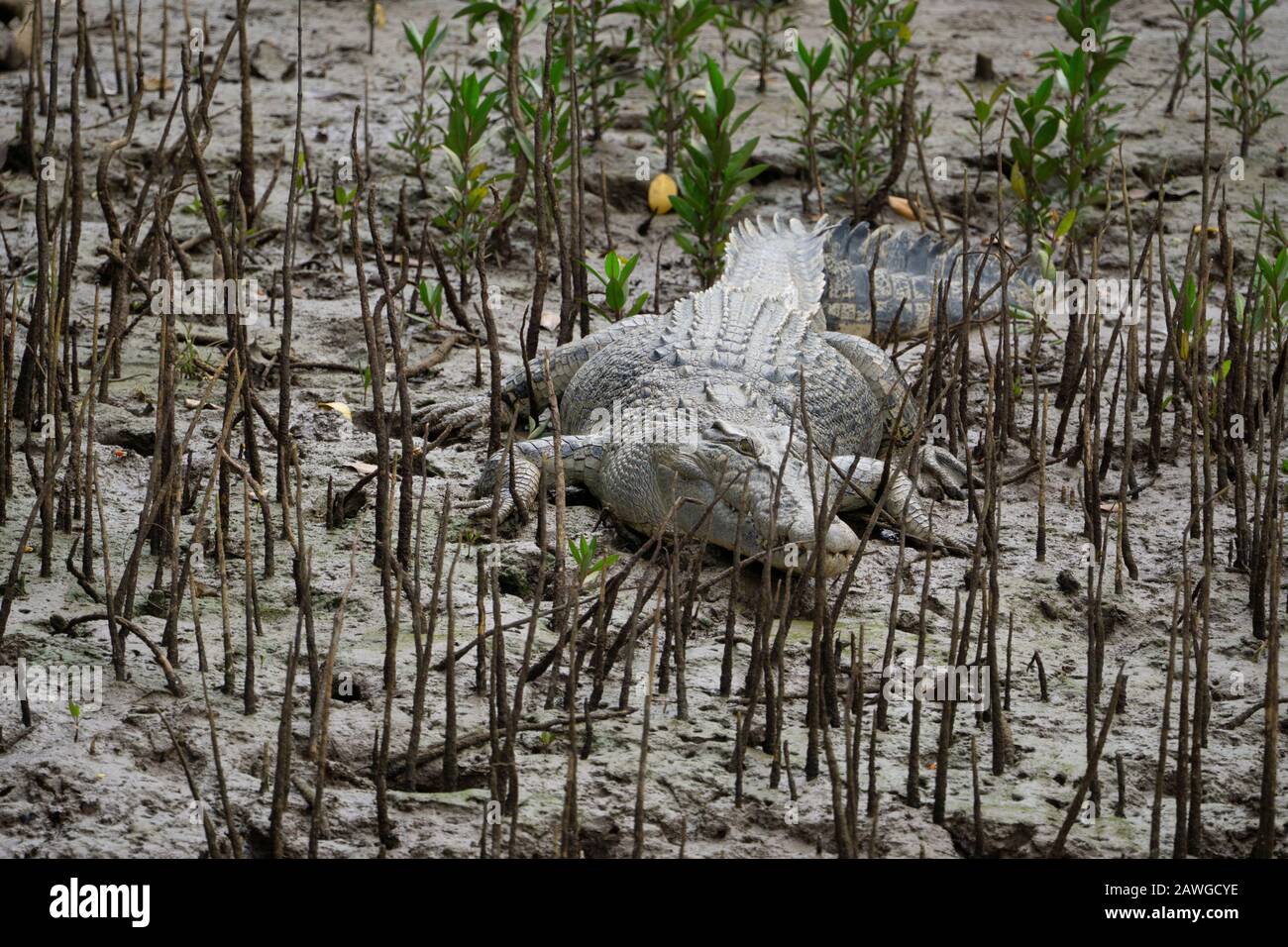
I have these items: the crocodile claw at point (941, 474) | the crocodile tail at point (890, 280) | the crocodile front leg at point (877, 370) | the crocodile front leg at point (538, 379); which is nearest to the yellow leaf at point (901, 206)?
the crocodile tail at point (890, 280)

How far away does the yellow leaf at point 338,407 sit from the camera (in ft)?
16.8

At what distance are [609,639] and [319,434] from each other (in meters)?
1.64

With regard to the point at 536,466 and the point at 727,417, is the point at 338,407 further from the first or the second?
the point at 727,417

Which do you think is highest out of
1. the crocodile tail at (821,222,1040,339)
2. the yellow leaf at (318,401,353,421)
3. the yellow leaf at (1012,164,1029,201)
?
the yellow leaf at (1012,164,1029,201)

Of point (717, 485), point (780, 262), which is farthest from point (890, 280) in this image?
point (717, 485)

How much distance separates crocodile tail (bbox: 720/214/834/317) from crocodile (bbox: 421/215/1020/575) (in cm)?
1

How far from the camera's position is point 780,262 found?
6113 mm

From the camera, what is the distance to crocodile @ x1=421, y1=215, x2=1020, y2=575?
427cm

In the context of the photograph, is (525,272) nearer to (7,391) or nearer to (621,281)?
(621,281)

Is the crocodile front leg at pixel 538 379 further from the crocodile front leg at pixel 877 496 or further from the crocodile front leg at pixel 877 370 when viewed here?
the crocodile front leg at pixel 877 496

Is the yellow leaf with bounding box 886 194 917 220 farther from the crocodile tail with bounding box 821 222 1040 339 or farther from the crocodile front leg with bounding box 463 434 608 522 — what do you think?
the crocodile front leg with bounding box 463 434 608 522

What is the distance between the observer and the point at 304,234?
6.59 metres

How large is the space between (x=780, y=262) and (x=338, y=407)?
6.50 ft

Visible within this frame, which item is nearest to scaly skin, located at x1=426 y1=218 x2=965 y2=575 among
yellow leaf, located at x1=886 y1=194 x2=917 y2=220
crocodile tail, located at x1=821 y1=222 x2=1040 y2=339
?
crocodile tail, located at x1=821 y1=222 x2=1040 y2=339
